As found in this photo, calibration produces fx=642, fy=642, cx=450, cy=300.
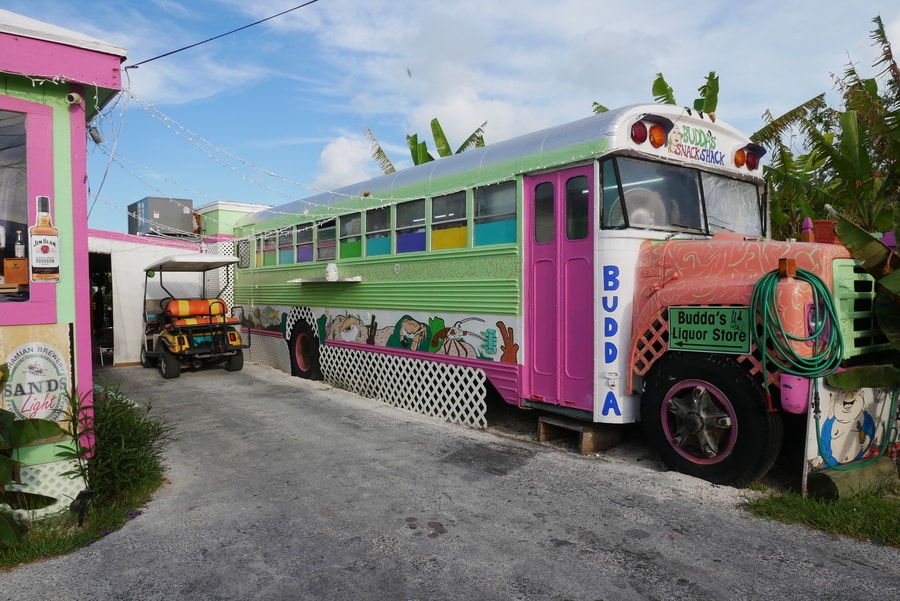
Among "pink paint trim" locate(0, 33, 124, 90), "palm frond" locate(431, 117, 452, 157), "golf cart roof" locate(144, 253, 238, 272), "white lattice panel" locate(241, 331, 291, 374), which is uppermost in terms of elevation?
"palm frond" locate(431, 117, 452, 157)

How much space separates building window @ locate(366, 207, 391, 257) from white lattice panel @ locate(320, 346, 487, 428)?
1383mm

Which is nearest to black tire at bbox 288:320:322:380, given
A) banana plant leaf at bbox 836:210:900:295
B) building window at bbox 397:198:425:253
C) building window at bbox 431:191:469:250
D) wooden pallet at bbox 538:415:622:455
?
building window at bbox 397:198:425:253

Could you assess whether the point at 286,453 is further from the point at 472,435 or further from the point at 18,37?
the point at 18,37

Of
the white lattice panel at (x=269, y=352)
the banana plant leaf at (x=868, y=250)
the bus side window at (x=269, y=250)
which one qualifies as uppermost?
the bus side window at (x=269, y=250)

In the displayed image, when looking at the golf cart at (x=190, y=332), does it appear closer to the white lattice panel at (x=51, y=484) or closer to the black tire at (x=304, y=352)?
the black tire at (x=304, y=352)

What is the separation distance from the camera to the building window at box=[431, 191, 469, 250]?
705cm

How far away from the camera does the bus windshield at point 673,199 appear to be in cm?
542

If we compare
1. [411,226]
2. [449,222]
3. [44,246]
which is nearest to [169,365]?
[411,226]

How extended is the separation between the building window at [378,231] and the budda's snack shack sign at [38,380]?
4.51 meters

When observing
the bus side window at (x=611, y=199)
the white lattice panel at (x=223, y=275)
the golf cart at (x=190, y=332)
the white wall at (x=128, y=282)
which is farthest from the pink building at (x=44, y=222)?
the white lattice panel at (x=223, y=275)

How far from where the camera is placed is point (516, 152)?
637 centimetres

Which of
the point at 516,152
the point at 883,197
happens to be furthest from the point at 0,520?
the point at 883,197

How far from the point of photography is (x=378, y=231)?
8445 mm

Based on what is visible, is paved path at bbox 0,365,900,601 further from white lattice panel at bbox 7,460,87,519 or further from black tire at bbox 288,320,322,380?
black tire at bbox 288,320,322,380
